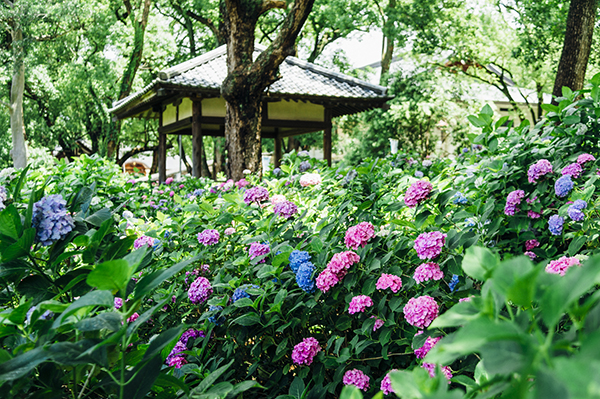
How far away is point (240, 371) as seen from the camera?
1.67m

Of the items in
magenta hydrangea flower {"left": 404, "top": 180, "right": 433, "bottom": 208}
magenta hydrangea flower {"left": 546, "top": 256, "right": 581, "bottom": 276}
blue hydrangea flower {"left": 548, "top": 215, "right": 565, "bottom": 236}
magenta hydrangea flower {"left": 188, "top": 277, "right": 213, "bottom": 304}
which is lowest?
magenta hydrangea flower {"left": 188, "top": 277, "right": 213, "bottom": 304}

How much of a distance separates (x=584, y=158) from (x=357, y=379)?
4.37ft

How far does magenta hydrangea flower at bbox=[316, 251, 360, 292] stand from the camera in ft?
4.89

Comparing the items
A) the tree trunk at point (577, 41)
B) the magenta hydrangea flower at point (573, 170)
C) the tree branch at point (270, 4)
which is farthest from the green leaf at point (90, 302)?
the tree trunk at point (577, 41)

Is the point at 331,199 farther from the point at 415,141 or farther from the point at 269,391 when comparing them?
the point at 415,141

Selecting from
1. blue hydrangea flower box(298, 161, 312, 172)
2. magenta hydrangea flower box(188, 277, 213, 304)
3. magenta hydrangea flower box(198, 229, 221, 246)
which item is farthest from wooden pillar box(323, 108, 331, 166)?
magenta hydrangea flower box(188, 277, 213, 304)

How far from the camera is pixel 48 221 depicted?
1.00m

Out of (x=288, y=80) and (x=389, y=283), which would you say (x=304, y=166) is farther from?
(x=288, y=80)

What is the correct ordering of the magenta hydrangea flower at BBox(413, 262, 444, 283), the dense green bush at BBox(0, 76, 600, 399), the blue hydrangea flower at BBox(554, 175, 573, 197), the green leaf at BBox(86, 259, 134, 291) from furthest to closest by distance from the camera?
the blue hydrangea flower at BBox(554, 175, 573, 197)
the magenta hydrangea flower at BBox(413, 262, 444, 283)
the green leaf at BBox(86, 259, 134, 291)
the dense green bush at BBox(0, 76, 600, 399)

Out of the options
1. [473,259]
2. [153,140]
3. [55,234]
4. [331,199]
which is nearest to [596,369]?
[473,259]

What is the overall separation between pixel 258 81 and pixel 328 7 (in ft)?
50.4

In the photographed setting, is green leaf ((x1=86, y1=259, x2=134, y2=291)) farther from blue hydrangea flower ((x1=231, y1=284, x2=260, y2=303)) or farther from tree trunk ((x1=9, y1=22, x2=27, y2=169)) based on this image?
tree trunk ((x1=9, y1=22, x2=27, y2=169))

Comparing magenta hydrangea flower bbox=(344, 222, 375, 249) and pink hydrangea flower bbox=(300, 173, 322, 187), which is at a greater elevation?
pink hydrangea flower bbox=(300, 173, 322, 187)

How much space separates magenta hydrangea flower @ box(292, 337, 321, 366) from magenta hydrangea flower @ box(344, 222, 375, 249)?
347 millimetres
